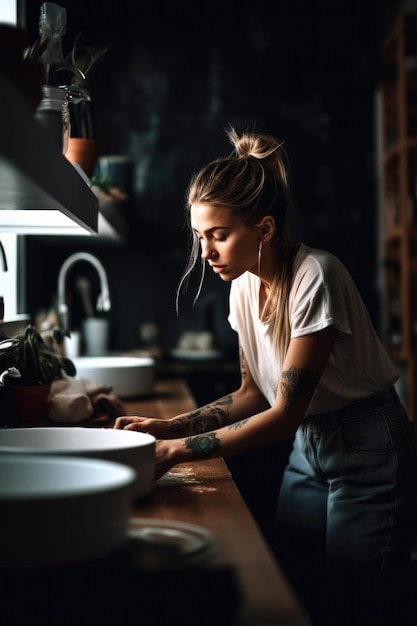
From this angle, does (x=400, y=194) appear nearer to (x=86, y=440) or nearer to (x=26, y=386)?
(x=26, y=386)

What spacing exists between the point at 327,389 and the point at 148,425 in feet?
1.38

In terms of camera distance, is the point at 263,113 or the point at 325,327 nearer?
the point at 325,327

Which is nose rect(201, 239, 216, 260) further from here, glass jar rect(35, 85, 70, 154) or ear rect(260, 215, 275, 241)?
glass jar rect(35, 85, 70, 154)

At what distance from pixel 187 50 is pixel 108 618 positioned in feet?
12.5

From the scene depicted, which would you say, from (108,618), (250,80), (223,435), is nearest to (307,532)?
(223,435)

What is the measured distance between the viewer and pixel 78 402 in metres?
1.97

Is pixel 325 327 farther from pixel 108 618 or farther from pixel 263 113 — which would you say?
pixel 263 113

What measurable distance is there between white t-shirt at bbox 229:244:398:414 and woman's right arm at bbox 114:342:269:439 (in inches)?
1.3

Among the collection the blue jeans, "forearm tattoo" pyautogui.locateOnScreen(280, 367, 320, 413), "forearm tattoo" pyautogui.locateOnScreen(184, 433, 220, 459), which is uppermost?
"forearm tattoo" pyautogui.locateOnScreen(280, 367, 320, 413)

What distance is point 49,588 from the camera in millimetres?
799

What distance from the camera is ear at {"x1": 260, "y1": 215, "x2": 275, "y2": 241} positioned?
178 cm

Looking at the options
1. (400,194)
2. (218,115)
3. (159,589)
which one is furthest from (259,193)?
(218,115)

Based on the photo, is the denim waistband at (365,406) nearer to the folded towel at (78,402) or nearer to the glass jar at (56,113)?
the folded towel at (78,402)

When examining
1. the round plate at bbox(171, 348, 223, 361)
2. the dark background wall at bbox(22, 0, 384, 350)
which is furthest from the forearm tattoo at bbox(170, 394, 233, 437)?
the dark background wall at bbox(22, 0, 384, 350)
